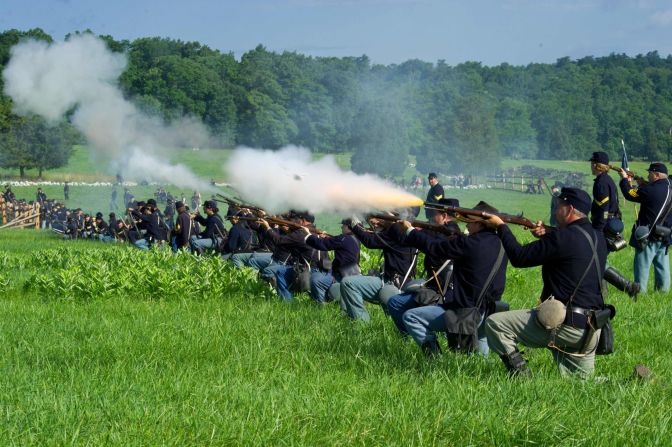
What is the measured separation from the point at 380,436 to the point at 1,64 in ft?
93.1

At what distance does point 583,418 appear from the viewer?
6152 millimetres

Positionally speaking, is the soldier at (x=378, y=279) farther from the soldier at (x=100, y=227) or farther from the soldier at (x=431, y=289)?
the soldier at (x=100, y=227)

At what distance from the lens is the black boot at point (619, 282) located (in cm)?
1171

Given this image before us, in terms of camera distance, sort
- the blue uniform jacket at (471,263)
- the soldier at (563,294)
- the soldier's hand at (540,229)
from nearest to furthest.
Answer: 1. the soldier at (563,294)
2. the soldier's hand at (540,229)
3. the blue uniform jacket at (471,263)

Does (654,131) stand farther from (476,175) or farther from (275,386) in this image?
(275,386)

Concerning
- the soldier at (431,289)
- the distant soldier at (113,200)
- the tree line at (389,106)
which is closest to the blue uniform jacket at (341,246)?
the soldier at (431,289)

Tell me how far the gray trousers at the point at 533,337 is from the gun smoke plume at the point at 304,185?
7.59 ft

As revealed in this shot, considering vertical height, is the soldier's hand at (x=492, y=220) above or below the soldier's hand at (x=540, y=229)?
above

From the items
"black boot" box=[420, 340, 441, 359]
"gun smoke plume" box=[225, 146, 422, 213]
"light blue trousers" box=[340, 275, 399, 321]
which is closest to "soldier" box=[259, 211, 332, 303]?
"gun smoke plume" box=[225, 146, 422, 213]

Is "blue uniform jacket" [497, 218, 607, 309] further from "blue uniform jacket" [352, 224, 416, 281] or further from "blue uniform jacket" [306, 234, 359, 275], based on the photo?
"blue uniform jacket" [306, 234, 359, 275]

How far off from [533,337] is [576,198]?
4.02 feet

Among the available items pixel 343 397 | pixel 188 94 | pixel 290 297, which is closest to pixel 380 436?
pixel 343 397

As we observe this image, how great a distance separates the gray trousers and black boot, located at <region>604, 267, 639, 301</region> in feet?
14.6

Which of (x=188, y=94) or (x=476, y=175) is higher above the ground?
(x=188, y=94)
